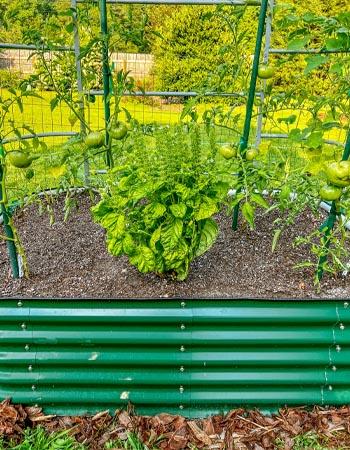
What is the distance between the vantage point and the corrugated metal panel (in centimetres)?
201

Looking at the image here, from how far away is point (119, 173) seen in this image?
2.28 meters

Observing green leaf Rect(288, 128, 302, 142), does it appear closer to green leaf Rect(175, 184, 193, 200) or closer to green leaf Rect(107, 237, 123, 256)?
green leaf Rect(175, 184, 193, 200)

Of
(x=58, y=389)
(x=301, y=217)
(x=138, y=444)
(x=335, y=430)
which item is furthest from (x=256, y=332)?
(x=301, y=217)

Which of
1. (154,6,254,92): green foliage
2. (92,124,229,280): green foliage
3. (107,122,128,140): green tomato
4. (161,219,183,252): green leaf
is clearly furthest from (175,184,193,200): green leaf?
(154,6,254,92): green foliage

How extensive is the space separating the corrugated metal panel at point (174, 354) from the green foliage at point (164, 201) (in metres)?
0.25

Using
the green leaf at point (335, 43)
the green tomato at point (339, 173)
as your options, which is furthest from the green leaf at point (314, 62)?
the green tomato at point (339, 173)

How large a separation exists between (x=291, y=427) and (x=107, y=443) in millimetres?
802

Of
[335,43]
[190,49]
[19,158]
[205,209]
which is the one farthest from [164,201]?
[190,49]

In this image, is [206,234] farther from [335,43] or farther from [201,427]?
[335,43]

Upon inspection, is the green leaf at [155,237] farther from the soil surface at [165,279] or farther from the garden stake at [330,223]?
the garden stake at [330,223]

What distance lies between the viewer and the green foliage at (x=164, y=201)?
201cm

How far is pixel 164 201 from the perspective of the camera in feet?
6.80

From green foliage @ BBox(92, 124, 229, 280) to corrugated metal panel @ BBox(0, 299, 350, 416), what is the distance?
0.81 feet

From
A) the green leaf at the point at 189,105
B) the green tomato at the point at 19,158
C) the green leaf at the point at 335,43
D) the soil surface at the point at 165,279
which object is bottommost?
the soil surface at the point at 165,279
